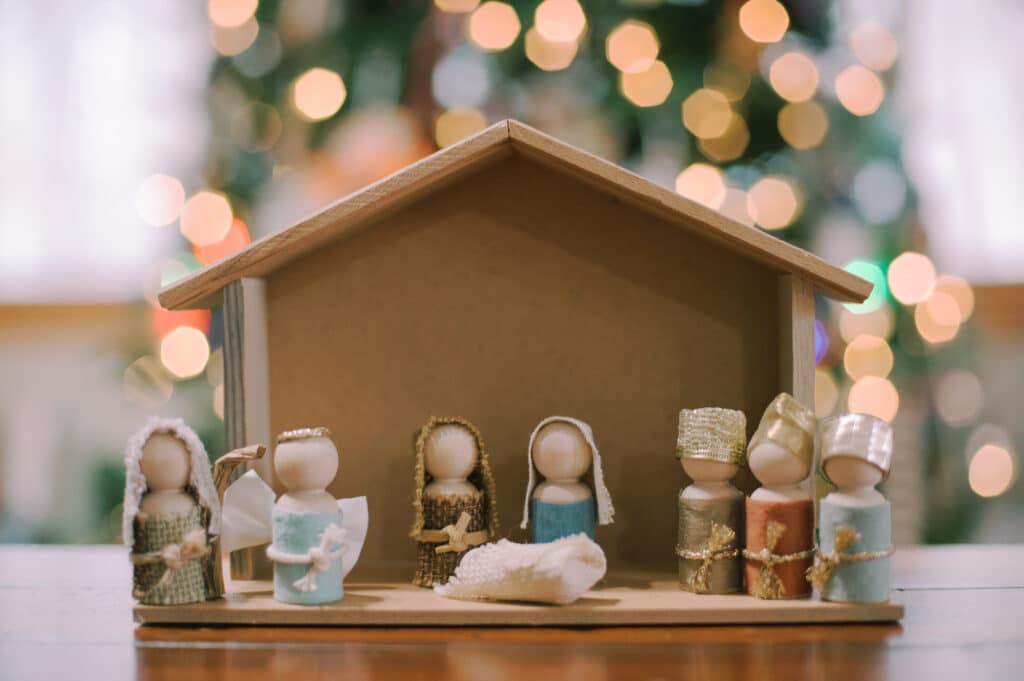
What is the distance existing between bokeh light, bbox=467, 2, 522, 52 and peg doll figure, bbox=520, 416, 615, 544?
2.59 feet

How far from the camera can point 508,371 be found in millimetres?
1057

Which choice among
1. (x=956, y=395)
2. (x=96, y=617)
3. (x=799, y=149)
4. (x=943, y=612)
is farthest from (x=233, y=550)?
(x=956, y=395)

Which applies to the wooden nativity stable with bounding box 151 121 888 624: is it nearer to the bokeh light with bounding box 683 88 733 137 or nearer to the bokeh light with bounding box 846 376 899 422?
the bokeh light with bounding box 683 88 733 137

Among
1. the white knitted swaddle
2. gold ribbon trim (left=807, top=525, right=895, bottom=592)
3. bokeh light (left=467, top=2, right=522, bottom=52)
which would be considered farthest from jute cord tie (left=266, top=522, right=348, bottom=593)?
bokeh light (left=467, top=2, right=522, bottom=52)

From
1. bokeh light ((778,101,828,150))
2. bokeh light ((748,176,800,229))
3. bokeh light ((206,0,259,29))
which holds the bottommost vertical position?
bokeh light ((748,176,800,229))

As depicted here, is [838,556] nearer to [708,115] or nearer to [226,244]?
[708,115]

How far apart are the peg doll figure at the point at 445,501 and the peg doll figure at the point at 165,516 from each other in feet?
0.67

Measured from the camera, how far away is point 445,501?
0.94 meters

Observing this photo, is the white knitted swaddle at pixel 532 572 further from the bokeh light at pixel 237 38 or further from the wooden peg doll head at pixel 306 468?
the bokeh light at pixel 237 38

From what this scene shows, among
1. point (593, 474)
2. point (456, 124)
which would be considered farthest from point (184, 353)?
point (593, 474)

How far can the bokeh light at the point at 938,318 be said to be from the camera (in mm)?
1699

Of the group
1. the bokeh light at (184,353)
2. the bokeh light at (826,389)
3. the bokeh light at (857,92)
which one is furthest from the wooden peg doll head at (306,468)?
the bokeh light at (857,92)

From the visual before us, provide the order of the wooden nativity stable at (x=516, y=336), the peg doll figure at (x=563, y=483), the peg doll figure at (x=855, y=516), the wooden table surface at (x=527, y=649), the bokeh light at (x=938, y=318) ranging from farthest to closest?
the bokeh light at (x=938, y=318)
the wooden nativity stable at (x=516, y=336)
the peg doll figure at (x=563, y=483)
the peg doll figure at (x=855, y=516)
the wooden table surface at (x=527, y=649)

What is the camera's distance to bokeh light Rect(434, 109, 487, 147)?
154 centimetres
